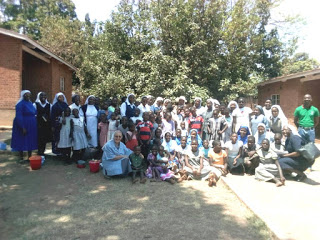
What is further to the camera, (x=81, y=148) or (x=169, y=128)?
(x=169, y=128)

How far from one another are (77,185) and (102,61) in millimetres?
9709

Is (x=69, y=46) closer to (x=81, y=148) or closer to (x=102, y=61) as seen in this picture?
(x=102, y=61)

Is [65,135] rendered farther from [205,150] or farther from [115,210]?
[205,150]

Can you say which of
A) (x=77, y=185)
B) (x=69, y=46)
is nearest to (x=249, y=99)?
(x=69, y=46)

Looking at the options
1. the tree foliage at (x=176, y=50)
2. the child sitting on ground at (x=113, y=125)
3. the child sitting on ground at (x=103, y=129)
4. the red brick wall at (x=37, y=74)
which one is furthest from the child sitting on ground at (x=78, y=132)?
the red brick wall at (x=37, y=74)

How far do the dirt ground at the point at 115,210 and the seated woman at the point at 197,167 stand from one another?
24 centimetres

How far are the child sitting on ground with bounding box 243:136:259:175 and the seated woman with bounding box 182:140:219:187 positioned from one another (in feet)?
3.06

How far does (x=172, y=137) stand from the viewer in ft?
21.5

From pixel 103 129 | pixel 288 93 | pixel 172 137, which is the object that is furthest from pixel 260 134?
pixel 288 93

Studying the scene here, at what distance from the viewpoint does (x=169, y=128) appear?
267 inches

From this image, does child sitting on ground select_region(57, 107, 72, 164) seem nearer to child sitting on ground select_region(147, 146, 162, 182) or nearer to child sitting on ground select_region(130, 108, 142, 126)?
child sitting on ground select_region(130, 108, 142, 126)

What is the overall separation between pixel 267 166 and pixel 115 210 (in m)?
3.34

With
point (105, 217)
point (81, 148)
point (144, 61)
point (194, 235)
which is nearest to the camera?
point (194, 235)

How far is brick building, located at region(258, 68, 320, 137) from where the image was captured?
11070 millimetres
